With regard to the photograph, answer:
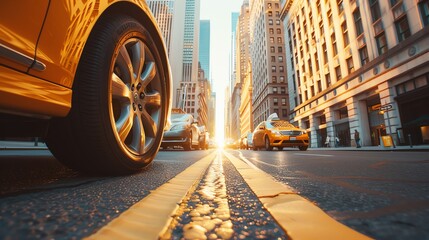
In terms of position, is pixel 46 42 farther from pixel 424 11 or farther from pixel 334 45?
pixel 334 45

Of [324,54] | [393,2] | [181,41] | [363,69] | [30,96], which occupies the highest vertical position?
[181,41]

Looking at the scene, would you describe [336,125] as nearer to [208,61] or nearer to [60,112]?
[60,112]

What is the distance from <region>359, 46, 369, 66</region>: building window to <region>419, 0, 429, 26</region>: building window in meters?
5.24

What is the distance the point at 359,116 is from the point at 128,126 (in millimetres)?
23428

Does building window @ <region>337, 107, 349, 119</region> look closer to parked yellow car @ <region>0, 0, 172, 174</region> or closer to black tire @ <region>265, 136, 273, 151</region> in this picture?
black tire @ <region>265, 136, 273, 151</region>

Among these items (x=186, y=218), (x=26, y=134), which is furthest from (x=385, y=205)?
(x=26, y=134)

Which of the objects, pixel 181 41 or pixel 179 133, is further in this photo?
pixel 181 41

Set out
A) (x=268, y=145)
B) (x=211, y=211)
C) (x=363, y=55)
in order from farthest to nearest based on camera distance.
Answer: (x=363, y=55) → (x=268, y=145) → (x=211, y=211)

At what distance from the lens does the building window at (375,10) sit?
719 inches

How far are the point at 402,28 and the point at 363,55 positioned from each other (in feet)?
13.8

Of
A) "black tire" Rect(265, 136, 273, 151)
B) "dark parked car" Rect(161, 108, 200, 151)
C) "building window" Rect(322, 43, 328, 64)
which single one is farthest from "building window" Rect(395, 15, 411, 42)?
"dark parked car" Rect(161, 108, 200, 151)

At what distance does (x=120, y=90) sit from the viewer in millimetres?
1784

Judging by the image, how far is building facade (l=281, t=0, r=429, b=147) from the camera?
15.1 m

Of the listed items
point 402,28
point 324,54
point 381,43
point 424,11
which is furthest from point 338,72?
point 424,11
